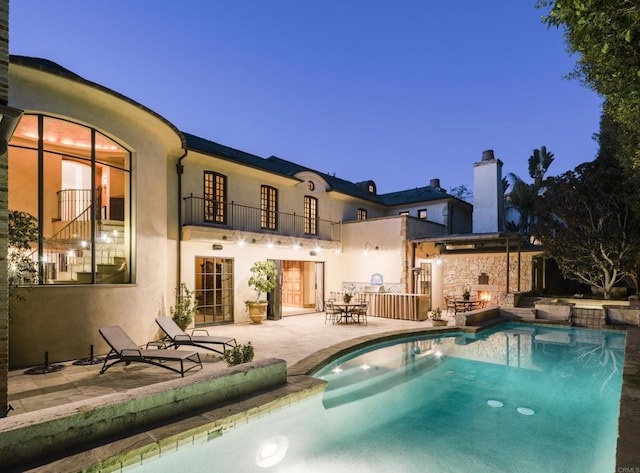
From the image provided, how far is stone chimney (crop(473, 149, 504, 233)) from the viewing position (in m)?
17.7

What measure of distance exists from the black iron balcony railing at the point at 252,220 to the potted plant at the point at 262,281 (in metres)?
1.54

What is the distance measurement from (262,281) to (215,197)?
134 inches

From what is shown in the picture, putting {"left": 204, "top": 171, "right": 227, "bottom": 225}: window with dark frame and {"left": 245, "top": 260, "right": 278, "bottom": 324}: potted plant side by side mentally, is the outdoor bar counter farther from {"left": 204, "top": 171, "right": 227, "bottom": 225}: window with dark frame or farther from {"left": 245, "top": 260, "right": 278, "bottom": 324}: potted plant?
{"left": 204, "top": 171, "right": 227, "bottom": 225}: window with dark frame

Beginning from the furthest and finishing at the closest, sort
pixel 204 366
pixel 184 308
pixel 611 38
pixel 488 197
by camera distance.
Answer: pixel 488 197, pixel 184 308, pixel 204 366, pixel 611 38

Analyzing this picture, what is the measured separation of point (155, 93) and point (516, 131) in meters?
131

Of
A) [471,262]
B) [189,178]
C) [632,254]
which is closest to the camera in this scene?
[189,178]

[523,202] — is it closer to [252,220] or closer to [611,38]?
[252,220]

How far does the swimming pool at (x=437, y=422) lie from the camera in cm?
446

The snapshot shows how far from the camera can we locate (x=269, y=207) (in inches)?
600

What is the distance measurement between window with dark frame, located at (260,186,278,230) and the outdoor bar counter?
474 cm

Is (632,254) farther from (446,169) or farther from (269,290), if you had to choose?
(446,169)

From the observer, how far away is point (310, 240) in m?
15.6

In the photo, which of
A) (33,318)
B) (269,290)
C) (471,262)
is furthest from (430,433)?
(471,262)

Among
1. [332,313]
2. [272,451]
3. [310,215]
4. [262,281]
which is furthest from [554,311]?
[272,451]
